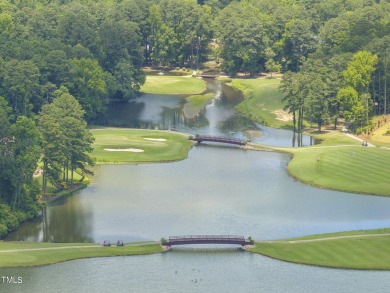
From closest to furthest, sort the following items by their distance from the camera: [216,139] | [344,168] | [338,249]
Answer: [338,249] < [344,168] < [216,139]

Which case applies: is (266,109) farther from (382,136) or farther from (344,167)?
(344,167)

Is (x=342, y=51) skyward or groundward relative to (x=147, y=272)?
skyward

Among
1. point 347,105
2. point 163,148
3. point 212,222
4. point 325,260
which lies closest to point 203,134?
point 163,148

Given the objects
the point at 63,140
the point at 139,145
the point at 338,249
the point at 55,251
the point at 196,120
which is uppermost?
the point at 63,140

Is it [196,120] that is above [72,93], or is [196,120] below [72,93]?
below

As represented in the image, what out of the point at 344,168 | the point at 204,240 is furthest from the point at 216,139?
the point at 204,240

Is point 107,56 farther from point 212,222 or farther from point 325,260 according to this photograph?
point 325,260
